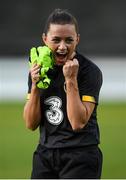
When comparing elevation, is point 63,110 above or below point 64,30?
below

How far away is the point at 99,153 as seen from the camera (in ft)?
15.9

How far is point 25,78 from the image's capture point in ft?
52.3

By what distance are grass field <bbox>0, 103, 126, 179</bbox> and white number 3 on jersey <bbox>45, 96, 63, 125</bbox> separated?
3.01 meters

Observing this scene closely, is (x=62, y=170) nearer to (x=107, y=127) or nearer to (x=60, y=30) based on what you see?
(x=60, y=30)

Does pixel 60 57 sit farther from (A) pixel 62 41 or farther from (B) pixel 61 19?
(B) pixel 61 19

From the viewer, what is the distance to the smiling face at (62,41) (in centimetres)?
475

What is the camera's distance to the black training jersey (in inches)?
187

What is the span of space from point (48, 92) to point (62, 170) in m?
0.48

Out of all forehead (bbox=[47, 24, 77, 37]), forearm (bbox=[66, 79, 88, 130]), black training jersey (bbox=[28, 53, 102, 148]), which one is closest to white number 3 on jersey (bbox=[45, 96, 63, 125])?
black training jersey (bbox=[28, 53, 102, 148])

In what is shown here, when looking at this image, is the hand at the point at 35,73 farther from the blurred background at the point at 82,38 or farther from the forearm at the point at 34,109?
the blurred background at the point at 82,38

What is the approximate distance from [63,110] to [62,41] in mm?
417

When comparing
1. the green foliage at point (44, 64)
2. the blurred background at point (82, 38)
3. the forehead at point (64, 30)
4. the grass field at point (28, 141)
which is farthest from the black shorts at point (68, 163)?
the blurred background at point (82, 38)

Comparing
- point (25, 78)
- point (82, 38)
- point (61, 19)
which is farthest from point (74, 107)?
point (82, 38)

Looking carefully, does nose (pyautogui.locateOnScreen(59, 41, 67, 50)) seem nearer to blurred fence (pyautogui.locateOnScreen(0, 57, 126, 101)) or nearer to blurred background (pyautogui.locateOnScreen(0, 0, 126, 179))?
blurred background (pyautogui.locateOnScreen(0, 0, 126, 179))
